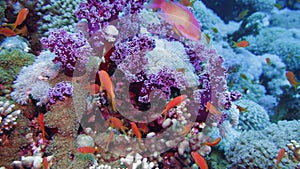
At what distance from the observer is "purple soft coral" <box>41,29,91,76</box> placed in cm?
265

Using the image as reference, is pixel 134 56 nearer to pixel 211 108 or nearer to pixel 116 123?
pixel 116 123

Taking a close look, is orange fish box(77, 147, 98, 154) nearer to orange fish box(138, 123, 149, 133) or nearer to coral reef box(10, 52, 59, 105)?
orange fish box(138, 123, 149, 133)

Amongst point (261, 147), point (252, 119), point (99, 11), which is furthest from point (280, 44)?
point (99, 11)

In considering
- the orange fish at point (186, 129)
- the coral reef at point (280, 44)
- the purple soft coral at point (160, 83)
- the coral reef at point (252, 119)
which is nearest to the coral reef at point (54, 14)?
the purple soft coral at point (160, 83)

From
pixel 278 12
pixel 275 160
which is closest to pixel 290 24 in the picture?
pixel 278 12

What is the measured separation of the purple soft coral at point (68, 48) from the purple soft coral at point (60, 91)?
0.82 feet

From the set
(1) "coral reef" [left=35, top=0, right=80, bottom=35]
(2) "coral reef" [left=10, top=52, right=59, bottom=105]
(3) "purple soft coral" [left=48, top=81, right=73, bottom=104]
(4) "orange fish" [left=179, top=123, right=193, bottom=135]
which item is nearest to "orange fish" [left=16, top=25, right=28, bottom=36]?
(1) "coral reef" [left=35, top=0, right=80, bottom=35]

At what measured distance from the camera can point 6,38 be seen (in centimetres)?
364

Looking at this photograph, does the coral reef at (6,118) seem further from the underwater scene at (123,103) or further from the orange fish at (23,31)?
the orange fish at (23,31)

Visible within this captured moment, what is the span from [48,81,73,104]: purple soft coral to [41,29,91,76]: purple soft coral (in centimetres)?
25

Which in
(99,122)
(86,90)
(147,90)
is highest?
(147,90)

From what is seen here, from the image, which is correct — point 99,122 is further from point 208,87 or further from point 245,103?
point 245,103

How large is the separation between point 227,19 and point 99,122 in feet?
28.9

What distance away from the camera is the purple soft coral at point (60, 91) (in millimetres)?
2529
